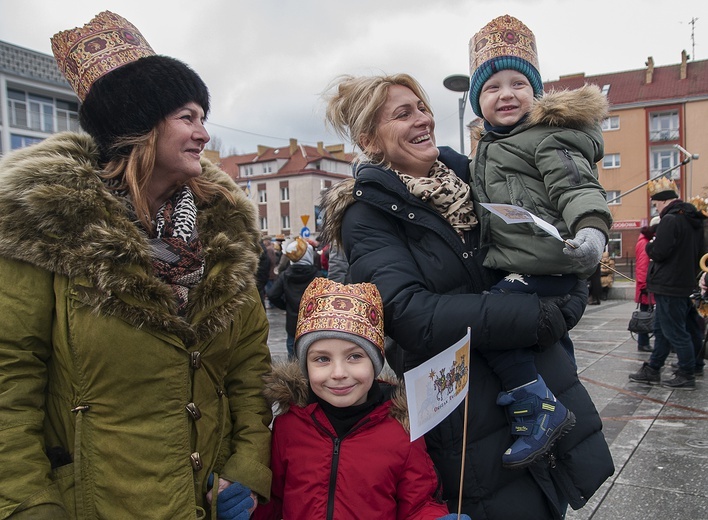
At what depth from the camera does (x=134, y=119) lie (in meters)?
1.81

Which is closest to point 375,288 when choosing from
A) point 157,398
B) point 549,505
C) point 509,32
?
point 157,398

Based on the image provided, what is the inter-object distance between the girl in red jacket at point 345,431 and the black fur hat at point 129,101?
0.83 m

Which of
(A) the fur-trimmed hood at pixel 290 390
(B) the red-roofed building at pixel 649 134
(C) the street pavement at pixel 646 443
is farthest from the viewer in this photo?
(B) the red-roofed building at pixel 649 134

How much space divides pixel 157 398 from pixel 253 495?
49cm

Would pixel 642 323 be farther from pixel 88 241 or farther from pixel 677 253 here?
pixel 88 241

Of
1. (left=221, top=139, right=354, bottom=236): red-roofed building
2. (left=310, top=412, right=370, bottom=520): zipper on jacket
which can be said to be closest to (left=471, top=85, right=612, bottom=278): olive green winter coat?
(left=310, top=412, right=370, bottom=520): zipper on jacket

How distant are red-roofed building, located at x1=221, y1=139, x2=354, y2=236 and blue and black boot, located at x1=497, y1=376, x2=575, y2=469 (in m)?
49.5

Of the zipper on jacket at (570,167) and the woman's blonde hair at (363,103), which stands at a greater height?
the woman's blonde hair at (363,103)

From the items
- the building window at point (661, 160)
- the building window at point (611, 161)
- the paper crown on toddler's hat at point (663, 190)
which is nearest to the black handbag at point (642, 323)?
the paper crown on toddler's hat at point (663, 190)

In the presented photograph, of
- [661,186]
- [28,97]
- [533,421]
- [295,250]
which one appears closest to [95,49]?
[533,421]

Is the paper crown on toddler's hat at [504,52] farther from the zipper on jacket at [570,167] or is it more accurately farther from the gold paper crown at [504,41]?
the zipper on jacket at [570,167]

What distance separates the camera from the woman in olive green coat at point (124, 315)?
154cm

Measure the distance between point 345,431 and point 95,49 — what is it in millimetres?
1588

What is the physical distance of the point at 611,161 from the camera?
39.8 m
